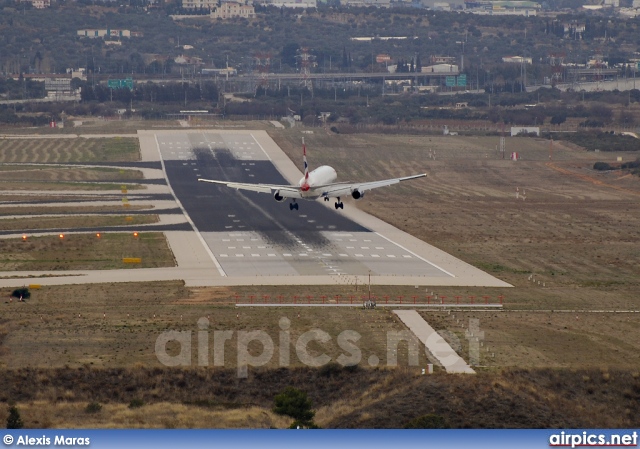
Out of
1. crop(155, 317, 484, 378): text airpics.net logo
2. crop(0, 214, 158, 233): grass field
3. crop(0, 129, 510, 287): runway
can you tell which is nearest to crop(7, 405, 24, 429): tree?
crop(155, 317, 484, 378): text airpics.net logo

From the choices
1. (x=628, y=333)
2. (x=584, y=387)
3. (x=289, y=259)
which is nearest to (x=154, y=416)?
(x=584, y=387)

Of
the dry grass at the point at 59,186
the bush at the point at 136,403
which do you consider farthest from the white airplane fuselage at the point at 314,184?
the dry grass at the point at 59,186

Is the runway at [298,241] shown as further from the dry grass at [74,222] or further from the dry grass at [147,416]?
the dry grass at [147,416]

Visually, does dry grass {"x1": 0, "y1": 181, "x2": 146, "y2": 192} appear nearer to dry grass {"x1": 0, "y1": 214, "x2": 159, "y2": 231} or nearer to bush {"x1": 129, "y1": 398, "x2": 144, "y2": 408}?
dry grass {"x1": 0, "y1": 214, "x2": 159, "y2": 231}

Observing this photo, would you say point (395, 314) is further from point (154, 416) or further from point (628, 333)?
point (154, 416)

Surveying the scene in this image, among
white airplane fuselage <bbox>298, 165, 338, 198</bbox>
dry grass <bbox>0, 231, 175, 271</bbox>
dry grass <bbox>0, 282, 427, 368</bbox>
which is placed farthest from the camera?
white airplane fuselage <bbox>298, 165, 338, 198</bbox>

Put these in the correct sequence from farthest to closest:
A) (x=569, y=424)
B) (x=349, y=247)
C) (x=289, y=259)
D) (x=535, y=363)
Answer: (x=349, y=247)
(x=289, y=259)
(x=535, y=363)
(x=569, y=424)

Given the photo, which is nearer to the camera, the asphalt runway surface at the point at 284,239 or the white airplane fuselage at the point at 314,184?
the asphalt runway surface at the point at 284,239
